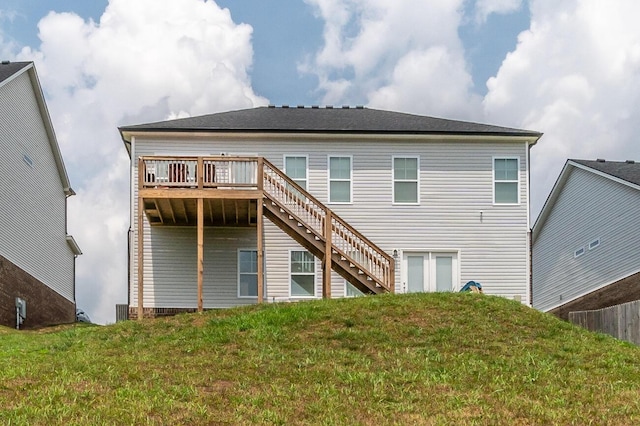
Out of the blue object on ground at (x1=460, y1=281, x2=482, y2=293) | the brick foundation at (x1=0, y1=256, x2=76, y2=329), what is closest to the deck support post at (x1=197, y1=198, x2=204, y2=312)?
the brick foundation at (x1=0, y1=256, x2=76, y2=329)

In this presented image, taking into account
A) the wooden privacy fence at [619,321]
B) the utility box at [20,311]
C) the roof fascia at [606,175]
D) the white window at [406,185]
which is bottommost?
the wooden privacy fence at [619,321]

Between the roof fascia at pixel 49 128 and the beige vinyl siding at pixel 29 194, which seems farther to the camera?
the roof fascia at pixel 49 128

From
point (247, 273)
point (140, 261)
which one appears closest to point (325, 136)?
point (247, 273)

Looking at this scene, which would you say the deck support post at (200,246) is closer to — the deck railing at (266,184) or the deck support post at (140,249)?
the deck railing at (266,184)

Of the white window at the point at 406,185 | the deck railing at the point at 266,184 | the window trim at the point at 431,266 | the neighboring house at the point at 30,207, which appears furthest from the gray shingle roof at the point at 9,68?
the window trim at the point at 431,266

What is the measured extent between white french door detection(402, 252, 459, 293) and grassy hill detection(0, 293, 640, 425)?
292 inches

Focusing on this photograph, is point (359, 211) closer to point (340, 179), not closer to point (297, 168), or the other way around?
point (340, 179)

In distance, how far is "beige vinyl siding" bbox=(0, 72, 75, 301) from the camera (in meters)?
25.1

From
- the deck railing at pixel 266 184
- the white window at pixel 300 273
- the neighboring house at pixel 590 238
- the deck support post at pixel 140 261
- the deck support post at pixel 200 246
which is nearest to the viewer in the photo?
the deck support post at pixel 200 246

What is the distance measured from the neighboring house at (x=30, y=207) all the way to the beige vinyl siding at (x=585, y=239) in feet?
59.1

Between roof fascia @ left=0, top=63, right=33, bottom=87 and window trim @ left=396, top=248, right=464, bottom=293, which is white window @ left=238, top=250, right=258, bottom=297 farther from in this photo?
roof fascia @ left=0, top=63, right=33, bottom=87

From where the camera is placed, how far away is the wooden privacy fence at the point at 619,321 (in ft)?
59.2

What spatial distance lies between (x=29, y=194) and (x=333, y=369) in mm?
17272

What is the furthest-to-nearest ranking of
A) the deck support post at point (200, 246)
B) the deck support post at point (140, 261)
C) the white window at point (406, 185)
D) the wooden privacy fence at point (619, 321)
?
1. the white window at point (406, 185)
2. the deck support post at point (140, 261)
3. the deck support post at point (200, 246)
4. the wooden privacy fence at point (619, 321)
